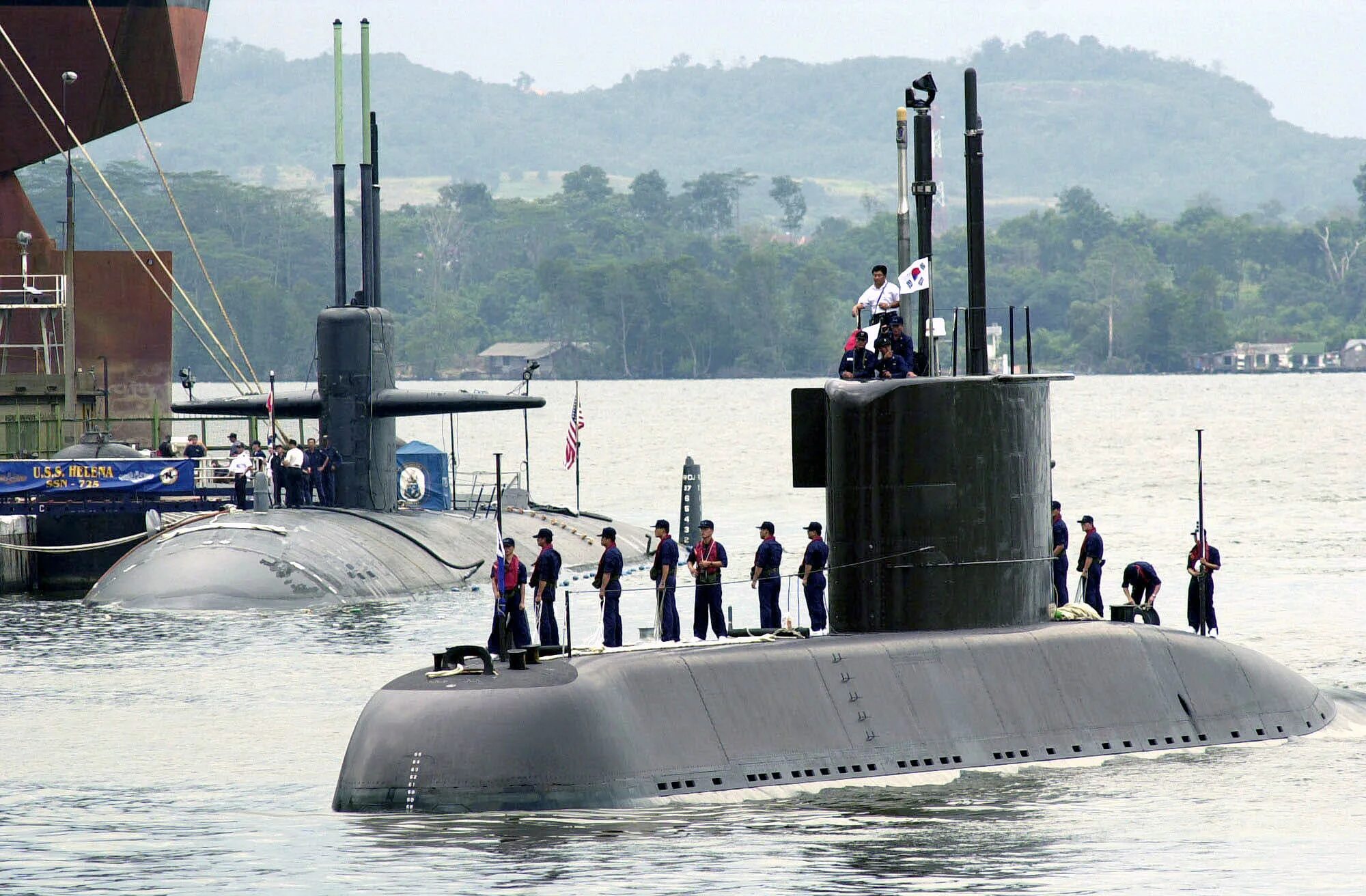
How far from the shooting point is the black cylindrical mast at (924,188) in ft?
54.4

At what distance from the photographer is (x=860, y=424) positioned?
16.1 meters

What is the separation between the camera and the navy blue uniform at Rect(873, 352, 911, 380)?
16406 millimetres

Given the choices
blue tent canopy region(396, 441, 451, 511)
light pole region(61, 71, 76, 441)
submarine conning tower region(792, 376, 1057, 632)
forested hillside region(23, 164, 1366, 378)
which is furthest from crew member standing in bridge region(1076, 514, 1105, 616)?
forested hillside region(23, 164, 1366, 378)

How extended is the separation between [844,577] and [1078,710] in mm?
2180

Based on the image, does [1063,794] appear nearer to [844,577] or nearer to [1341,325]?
[844,577]

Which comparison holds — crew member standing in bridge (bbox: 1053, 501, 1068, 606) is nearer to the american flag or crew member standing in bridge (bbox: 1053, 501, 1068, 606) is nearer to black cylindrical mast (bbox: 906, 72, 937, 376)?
black cylindrical mast (bbox: 906, 72, 937, 376)

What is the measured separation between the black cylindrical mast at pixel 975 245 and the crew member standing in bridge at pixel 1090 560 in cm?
746

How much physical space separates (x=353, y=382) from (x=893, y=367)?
52.8 feet

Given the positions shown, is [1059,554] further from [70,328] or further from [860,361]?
[70,328]

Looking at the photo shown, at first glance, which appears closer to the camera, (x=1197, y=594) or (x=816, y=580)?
(x=816, y=580)

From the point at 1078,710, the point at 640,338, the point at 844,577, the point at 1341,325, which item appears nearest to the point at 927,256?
the point at 844,577

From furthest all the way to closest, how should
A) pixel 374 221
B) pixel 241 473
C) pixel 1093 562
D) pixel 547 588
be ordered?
pixel 241 473
pixel 374 221
pixel 1093 562
pixel 547 588

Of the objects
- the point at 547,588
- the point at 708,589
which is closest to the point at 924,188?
the point at 708,589

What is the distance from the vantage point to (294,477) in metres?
33.6
